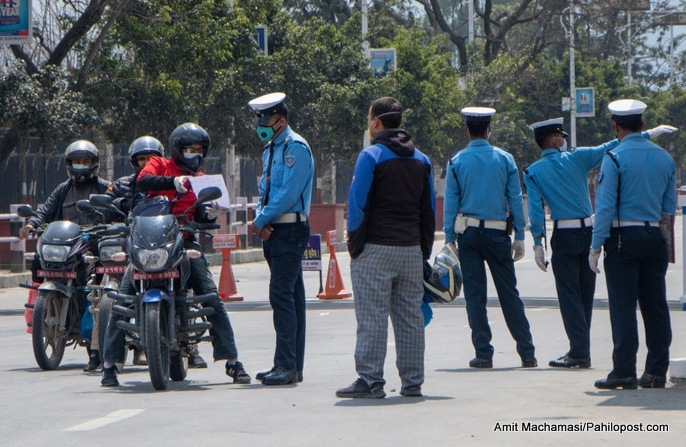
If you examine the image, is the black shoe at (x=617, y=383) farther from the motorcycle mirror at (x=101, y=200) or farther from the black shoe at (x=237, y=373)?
the motorcycle mirror at (x=101, y=200)

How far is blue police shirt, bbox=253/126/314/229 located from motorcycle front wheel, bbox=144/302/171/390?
875mm

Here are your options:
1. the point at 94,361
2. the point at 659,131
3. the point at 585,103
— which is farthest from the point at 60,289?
the point at 585,103

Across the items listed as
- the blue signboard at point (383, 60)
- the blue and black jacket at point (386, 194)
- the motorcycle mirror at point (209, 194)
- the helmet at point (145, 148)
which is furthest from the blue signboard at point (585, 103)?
the blue and black jacket at point (386, 194)

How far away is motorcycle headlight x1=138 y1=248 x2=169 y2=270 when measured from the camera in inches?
339

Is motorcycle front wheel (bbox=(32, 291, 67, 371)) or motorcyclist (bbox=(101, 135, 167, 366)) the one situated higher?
motorcyclist (bbox=(101, 135, 167, 366))

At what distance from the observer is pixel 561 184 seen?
1014 centimetres

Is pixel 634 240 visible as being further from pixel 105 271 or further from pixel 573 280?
pixel 105 271

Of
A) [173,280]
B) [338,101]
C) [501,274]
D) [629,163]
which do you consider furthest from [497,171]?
[338,101]

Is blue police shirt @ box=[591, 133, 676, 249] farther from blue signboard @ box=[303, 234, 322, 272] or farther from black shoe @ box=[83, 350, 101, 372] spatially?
blue signboard @ box=[303, 234, 322, 272]

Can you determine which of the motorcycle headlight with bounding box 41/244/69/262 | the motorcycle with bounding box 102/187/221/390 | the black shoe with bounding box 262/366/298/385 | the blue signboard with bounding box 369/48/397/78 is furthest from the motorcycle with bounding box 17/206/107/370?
the blue signboard with bounding box 369/48/397/78

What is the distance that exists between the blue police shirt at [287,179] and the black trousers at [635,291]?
79.6 inches

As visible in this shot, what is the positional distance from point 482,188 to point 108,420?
378cm

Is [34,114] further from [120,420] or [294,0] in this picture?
[294,0]

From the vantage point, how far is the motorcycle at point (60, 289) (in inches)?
408
